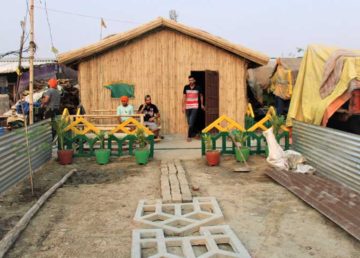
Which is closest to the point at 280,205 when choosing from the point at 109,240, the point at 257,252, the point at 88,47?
the point at 257,252

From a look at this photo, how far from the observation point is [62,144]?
29.6 feet

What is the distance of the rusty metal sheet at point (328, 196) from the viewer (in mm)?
4797

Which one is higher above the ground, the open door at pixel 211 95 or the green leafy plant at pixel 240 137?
the open door at pixel 211 95

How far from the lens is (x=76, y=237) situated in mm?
4613

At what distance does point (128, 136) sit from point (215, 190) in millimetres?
3260

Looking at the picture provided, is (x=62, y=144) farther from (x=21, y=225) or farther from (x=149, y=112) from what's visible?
(x=21, y=225)

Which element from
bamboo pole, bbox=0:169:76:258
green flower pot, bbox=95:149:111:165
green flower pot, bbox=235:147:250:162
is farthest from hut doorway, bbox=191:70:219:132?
bamboo pole, bbox=0:169:76:258

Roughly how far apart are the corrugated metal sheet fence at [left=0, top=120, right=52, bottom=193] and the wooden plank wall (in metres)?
3.72

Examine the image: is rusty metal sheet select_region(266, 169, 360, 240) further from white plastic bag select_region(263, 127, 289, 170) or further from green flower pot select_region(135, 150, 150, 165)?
green flower pot select_region(135, 150, 150, 165)

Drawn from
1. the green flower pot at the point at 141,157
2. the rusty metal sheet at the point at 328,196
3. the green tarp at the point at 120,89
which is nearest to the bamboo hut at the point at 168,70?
the green tarp at the point at 120,89

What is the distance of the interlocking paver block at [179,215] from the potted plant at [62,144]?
3.46 metres

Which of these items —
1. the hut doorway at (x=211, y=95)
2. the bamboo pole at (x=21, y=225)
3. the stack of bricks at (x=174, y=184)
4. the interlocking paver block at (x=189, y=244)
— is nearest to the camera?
the interlocking paver block at (x=189, y=244)

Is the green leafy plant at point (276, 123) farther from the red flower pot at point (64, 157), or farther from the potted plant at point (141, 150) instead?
the red flower pot at point (64, 157)

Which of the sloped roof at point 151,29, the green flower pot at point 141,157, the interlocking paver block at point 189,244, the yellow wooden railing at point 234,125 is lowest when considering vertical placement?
the interlocking paver block at point 189,244
